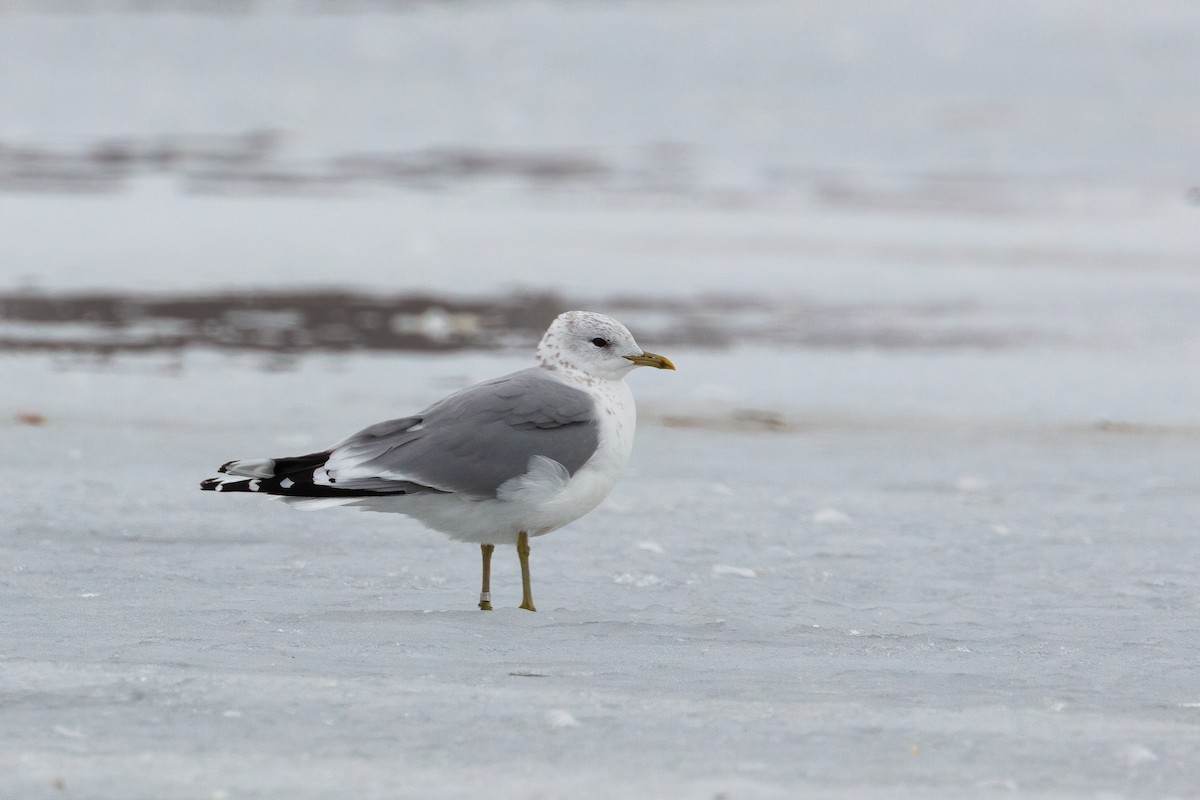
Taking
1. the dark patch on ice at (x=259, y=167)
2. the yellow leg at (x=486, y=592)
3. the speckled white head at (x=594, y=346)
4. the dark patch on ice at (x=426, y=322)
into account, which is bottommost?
the yellow leg at (x=486, y=592)

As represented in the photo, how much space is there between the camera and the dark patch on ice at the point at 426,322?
927 cm

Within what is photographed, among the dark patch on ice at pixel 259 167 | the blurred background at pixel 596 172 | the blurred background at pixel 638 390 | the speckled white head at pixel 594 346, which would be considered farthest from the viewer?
the dark patch on ice at pixel 259 167

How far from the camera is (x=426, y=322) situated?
9.95 meters

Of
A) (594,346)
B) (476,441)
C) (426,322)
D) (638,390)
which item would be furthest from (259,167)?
(476,441)

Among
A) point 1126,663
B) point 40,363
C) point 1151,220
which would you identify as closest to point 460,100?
point 1151,220

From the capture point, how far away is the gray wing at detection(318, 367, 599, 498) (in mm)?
4613

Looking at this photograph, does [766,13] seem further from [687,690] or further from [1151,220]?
[687,690]

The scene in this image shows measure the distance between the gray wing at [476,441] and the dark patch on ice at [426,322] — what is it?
400 cm

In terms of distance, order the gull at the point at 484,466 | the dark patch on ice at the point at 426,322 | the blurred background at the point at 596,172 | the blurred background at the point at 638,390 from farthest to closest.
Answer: the blurred background at the point at 596,172 → the dark patch on ice at the point at 426,322 → the gull at the point at 484,466 → the blurred background at the point at 638,390

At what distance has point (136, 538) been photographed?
17.9 feet

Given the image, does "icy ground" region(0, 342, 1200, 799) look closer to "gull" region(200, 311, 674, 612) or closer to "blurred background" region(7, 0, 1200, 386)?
"gull" region(200, 311, 674, 612)

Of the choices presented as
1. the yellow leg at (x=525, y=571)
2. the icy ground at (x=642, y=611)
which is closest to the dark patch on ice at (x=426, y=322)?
the icy ground at (x=642, y=611)

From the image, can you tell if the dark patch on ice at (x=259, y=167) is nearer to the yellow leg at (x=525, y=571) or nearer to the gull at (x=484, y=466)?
the gull at (x=484, y=466)

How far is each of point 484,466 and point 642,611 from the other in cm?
61
